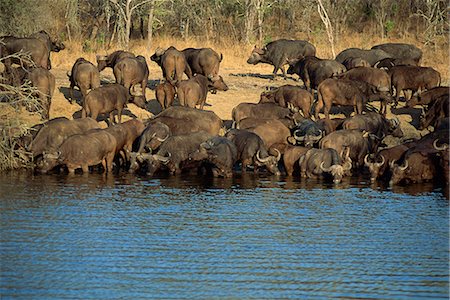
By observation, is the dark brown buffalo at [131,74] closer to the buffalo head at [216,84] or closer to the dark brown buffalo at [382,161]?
the buffalo head at [216,84]

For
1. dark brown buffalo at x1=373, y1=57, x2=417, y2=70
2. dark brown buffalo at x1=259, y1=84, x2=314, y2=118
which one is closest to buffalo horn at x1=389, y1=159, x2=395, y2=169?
dark brown buffalo at x1=259, y1=84, x2=314, y2=118

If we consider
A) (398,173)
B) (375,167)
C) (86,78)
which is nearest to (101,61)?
(86,78)

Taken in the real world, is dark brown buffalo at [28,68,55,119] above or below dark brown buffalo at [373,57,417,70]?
below

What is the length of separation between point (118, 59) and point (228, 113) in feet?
11.7

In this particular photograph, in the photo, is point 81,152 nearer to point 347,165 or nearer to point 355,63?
point 347,165

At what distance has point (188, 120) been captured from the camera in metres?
21.6

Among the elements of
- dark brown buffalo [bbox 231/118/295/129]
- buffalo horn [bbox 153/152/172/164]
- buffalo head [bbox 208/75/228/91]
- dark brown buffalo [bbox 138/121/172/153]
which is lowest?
buffalo horn [bbox 153/152/172/164]

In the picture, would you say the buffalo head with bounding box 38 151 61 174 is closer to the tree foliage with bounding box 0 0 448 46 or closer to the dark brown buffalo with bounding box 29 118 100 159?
the dark brown buffalo with bounding box 29 118 100 159

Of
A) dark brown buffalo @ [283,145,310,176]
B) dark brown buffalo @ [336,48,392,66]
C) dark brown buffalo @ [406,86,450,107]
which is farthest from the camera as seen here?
dark brown buffalo @ [336,48,392,66]

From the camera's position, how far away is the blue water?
37.2ft

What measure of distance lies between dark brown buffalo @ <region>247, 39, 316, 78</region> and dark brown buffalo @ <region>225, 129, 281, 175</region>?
11199 mm

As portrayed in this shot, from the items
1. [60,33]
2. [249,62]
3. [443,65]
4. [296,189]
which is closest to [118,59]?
[249,62]

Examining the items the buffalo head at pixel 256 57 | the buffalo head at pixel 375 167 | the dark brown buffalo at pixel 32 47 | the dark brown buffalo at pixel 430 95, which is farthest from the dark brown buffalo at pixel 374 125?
the buffalo head at pixel 256 57

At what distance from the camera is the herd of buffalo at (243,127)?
1931cm
